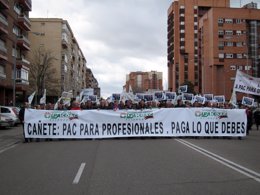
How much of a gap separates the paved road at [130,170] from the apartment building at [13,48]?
36.9 meters

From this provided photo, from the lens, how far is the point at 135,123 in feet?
63.8

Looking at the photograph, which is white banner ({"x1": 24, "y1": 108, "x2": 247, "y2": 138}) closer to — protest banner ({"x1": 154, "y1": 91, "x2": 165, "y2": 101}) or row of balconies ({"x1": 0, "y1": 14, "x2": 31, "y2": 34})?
protest banner ({"x1": 154, "y1": 91, "x2": 165, "y2": 101})

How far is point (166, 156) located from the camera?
41.4ft

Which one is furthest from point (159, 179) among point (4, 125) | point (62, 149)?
point (4, 125)

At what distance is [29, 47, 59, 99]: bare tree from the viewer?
71.3 m

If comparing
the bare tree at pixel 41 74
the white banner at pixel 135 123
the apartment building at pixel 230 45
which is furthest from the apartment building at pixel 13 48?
the apartment building at pixel 230 45

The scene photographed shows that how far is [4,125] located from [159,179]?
22350mm

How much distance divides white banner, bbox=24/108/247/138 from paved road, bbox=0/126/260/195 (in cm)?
390

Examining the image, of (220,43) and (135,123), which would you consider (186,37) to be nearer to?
(220,43)

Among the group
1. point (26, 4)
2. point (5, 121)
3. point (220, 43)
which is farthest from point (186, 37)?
point (5, 121)

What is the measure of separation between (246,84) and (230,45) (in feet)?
278

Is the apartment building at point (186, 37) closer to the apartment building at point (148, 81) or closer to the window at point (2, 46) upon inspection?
the apartment building at point (148, 81)

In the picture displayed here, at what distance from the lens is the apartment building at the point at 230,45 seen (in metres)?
104

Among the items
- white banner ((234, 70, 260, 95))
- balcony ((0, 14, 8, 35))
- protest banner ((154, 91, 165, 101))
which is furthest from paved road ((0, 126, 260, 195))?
balcony ((0, 14, 8, 35))
